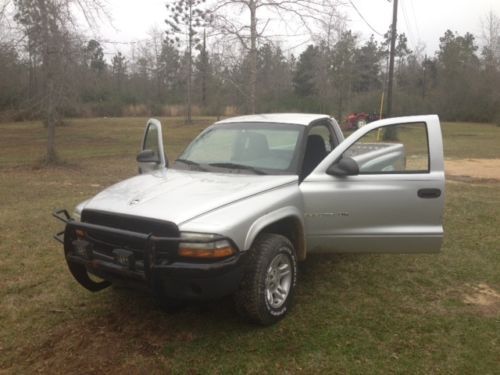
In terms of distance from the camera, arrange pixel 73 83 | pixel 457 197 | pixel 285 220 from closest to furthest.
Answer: pixel 285 220 < pixel 457 197 < pixel 73 83

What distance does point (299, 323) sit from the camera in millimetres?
3984

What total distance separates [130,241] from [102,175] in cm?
969

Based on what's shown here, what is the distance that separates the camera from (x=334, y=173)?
4270 millimetres

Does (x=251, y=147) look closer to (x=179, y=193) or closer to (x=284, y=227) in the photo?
(x=284, y=227)

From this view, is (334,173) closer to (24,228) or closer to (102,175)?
(24,228)

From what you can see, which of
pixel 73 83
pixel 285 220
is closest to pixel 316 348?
pixel 285 220

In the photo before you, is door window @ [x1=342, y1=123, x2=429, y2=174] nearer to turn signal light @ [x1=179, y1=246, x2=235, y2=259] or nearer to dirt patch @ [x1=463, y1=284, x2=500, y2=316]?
dirt patch @ [x1=463, y1=284, x2=500, y2=316]

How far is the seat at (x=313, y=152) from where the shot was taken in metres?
5.02

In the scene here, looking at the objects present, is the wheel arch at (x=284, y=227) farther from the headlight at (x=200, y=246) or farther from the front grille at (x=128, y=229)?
the front grille at (x=128, y=229)

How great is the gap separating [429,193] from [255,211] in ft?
5.47

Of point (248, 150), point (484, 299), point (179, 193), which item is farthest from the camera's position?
point (248, 150)

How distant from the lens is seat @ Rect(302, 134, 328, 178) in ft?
16.5

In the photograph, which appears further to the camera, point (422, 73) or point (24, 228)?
point (422, 73)

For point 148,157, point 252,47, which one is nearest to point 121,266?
point 148,157
